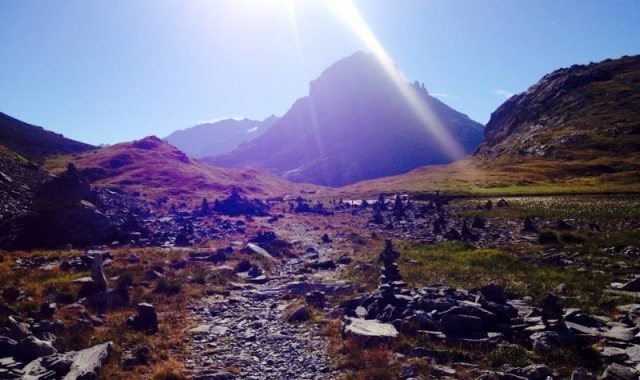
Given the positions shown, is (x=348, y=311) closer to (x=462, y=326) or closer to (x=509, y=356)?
(x=462, y=326)

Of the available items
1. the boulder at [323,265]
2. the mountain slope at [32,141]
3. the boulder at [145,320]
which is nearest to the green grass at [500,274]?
the boulder at [323,265]

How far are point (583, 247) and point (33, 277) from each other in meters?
37.8

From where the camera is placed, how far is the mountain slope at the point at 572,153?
104188 millimetres

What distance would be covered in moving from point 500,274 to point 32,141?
534 feet

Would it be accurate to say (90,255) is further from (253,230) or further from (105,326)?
(253,230)

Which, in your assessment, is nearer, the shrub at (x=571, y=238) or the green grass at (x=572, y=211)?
the shrub at (x=571, y=238)

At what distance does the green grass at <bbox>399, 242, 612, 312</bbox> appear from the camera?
21.5m

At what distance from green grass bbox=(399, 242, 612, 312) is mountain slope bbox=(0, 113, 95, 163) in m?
127

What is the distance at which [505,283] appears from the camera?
24344mm

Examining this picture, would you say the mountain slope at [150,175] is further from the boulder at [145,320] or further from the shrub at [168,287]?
the boulder at [145,320]

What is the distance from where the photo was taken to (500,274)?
26.6m

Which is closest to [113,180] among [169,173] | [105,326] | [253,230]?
[169,173]

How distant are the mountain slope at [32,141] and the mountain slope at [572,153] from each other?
104654 millimetres

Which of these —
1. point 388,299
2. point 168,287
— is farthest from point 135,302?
point 388,299
